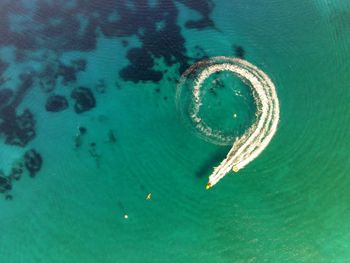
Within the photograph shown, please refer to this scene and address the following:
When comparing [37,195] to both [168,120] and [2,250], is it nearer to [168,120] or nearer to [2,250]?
[2,250]

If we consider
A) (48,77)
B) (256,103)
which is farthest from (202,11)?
(48,77)

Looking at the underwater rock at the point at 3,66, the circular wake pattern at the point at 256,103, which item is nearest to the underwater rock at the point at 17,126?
the underwater rock at the point at 3,66

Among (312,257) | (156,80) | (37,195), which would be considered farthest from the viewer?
(156,80)

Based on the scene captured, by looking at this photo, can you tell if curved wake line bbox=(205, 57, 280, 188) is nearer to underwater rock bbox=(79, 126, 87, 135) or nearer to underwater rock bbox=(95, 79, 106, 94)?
underwater rock bbox=(95, 79, 106, 94)

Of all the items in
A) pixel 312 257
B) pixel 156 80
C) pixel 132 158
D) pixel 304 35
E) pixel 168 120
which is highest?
pixel 304 35

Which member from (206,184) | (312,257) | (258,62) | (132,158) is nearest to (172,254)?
(206,184)

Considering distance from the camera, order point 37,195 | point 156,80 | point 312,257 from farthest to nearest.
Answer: point 156,80 → point 37,195 → point 312,257
